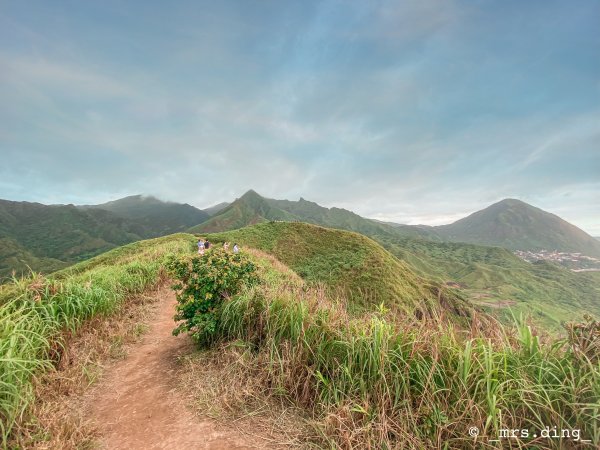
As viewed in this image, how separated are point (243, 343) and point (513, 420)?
3.77m

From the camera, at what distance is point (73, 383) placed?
14.5 ft

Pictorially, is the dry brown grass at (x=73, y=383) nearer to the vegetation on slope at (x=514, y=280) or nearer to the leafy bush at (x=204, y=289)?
the leafy bush at (x=204, y=289)

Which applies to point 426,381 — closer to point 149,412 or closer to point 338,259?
point 149,412

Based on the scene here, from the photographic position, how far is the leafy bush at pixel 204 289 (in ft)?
17.9

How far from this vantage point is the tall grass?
295 centimetres

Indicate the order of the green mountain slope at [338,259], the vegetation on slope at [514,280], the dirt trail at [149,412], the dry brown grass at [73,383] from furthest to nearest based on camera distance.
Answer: the vegetation on slope at [514,280]
the green mountain slope at [338,259]
the dirt trail at [149,412]
the dry brown grass at [73,383]

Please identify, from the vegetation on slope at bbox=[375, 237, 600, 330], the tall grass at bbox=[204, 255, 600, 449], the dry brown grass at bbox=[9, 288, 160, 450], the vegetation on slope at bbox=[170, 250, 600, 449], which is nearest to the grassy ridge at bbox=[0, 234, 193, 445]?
the dry brown grass at bbox=[9, 288, 160, 450]

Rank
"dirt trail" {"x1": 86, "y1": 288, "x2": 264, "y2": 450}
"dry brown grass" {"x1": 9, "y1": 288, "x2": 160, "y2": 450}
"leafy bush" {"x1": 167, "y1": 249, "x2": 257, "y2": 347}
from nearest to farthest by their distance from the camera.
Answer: "dry brown grass" {"x1": 9, "y1": 288, "x2": 160, "y2": 450} < "dirt trail" {"x1": 86, "y1": 288, "x2": 264, "y2": 450} < "leafy bush" {"x1": 167, "y1": 249, "x2": 257, "y2": 347}

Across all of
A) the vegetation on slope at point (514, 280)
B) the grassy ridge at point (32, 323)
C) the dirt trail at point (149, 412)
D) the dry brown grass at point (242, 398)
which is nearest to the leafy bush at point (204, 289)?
the dry brown grass at point (242, 398)

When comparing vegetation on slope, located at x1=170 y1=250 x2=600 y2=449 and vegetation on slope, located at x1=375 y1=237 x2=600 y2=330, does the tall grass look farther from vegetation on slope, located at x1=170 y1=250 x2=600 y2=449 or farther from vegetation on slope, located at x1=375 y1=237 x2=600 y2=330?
vegetation on slope, located at x1=375 y1=237 x2=600 y2=330

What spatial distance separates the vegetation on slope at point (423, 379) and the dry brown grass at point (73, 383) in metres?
1.62

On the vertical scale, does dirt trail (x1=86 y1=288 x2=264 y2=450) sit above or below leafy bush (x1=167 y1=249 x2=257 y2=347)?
below

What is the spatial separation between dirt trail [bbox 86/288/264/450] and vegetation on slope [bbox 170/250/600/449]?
704mm

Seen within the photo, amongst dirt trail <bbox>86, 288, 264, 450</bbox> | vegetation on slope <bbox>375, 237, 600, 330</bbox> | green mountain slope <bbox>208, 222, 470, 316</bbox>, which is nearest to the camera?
dirt trail <bbox>86, 288, 264, 450</bbox>
